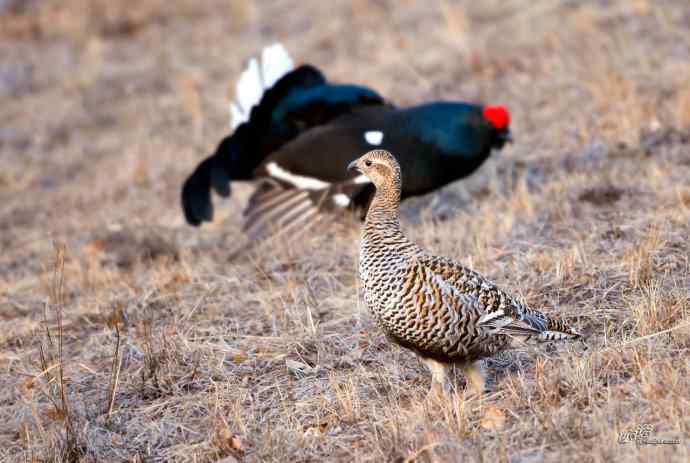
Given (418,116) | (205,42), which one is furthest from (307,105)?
(205,42)

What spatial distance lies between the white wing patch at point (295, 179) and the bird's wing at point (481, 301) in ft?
10.6

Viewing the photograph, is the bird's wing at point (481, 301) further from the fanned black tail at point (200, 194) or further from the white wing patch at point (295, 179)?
the fanned black tail at point (200, 194)

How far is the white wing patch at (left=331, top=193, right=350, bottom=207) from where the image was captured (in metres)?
7.40

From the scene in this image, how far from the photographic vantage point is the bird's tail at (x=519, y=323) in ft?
14.2

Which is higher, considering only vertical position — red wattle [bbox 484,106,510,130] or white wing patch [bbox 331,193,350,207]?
red wattle [bbox 484,106,510,130]

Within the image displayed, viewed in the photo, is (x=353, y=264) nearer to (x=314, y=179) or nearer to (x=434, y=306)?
(x=314, y=179)

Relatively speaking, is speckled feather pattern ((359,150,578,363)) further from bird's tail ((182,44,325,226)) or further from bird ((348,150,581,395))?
bird's tail ((182,44,325,226))

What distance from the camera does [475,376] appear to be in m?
4.46

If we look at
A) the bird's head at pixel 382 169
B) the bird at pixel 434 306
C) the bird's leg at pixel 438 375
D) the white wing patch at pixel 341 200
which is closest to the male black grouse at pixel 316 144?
the white wing patch at pixel 341 200

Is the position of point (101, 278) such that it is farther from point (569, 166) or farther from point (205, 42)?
point (205, 42)

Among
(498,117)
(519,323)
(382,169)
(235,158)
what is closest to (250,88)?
(235,158)

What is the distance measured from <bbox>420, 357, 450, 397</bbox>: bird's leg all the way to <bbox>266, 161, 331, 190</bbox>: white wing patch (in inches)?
128

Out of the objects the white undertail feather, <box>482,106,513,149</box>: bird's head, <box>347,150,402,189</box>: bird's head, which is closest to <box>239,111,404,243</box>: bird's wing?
the white undertail feather

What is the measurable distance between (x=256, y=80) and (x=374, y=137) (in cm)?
158
